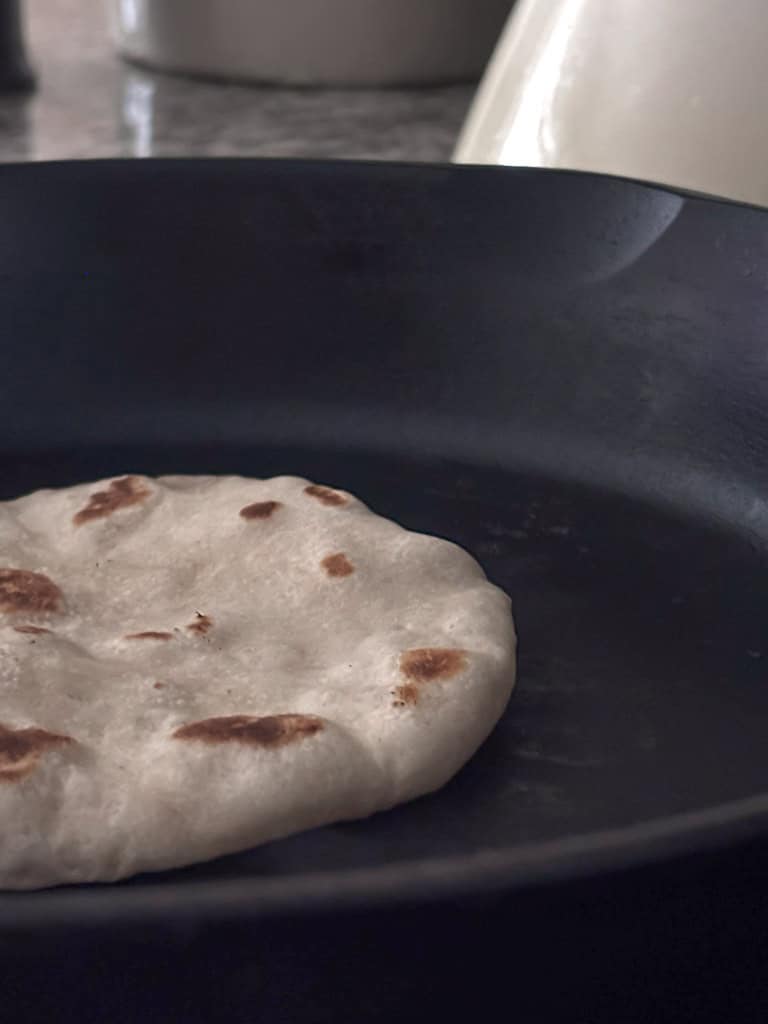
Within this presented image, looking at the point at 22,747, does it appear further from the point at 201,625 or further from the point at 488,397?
the point at 488,397

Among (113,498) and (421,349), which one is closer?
(113,498)

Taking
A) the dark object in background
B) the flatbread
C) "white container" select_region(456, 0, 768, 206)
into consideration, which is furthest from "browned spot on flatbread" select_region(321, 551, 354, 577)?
the dark object in background

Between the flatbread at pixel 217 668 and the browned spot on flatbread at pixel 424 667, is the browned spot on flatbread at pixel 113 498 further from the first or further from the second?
the browned spot on flatbread at pixel 424 667

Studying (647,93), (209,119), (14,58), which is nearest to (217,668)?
(647,93)

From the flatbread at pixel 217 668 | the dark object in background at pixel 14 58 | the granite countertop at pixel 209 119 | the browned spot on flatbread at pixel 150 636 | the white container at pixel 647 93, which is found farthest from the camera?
the dark object in background at pixel 14 58

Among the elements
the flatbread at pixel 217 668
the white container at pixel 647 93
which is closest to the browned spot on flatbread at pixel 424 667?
the flatbread at pixel 217 668
